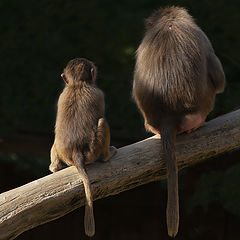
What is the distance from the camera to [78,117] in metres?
3.95

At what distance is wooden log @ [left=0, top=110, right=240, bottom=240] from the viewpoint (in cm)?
377

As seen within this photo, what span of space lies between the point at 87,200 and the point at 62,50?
10.8 feet

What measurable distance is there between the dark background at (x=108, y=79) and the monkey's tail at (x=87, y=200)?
2425 mm

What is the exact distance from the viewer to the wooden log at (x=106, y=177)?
12.4 feet

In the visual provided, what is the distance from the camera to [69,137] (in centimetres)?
392

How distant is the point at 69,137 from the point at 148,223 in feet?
11.2

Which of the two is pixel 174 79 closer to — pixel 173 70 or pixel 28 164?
pixel 173 70

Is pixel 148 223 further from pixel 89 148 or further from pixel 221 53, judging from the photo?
pixel 89 148

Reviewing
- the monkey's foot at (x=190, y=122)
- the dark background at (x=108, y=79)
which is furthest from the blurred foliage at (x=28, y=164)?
the monkey's foot at (x=190, y=122)

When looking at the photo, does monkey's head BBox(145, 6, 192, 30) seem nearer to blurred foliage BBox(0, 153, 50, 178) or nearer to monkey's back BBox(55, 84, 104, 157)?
monkey's back BBox(55, 84, 104, 157)

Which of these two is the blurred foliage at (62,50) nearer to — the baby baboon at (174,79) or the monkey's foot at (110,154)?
the baby baboon at (174,79)

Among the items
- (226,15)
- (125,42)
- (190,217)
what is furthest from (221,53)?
(190,217)

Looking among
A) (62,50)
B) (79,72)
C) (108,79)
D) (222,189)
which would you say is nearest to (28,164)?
(62,50)

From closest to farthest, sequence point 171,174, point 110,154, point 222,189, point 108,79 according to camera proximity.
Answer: point 171,174 → point 110,154 → point 222,189 → point 108,79
